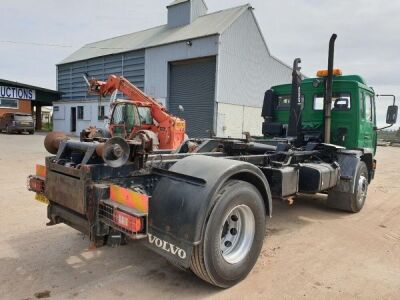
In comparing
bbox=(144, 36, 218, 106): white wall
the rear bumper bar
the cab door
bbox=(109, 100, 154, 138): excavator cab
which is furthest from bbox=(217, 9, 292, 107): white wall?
the rear bumper bar

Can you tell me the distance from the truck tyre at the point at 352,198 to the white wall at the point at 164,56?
15573 millimetres

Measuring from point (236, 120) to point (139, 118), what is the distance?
Answer: 35.4 ft

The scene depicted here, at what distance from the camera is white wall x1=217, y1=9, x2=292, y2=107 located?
69.8ft

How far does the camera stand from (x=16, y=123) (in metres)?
27.9

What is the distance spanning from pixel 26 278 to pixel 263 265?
2.51m

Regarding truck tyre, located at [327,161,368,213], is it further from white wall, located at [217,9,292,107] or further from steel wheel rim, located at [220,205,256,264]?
white wall, located at [217,9,292,107]

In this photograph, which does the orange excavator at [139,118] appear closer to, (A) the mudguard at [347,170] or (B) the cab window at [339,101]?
(B) the cab window at [339,101]

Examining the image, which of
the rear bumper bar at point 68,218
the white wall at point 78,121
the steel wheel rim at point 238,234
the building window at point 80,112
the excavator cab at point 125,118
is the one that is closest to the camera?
the rear bumper bar at point 68,218

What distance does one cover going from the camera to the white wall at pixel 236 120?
21.4 m

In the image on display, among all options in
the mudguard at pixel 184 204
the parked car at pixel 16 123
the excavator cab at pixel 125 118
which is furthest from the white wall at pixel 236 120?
the mudguard at pixel 184 204

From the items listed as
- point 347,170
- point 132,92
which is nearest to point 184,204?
point 347,170

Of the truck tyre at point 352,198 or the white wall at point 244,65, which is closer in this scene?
the truck tyre at point 352,198

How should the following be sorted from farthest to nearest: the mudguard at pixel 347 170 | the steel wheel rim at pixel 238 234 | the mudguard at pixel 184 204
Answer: the mudguard at pixel 347 170, the steel wheel rim at pixel 238 234, the mudguard at pixel 184 204

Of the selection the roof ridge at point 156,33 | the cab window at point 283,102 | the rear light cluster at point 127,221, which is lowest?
the rear light cluster at point 127,221
